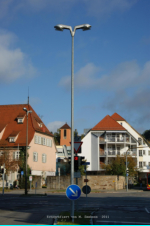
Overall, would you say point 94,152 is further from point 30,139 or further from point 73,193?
point 73,193

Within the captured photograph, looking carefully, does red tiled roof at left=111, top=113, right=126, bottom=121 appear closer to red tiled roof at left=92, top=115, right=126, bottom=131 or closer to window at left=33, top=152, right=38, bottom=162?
red tiled roof at left=92, top=115, right=126, bottom=131

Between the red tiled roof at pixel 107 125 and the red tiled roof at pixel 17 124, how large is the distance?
13683mm

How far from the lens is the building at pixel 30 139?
57812 mm

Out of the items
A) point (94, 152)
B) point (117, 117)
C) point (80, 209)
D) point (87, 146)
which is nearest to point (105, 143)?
point (94, 152)

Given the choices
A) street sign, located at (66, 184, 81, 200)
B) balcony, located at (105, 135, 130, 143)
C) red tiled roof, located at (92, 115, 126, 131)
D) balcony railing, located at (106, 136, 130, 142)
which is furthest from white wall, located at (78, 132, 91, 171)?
street sign, located at (66, 184, 81, 200)

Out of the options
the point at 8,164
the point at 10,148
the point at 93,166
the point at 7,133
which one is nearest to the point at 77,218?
the point at 8,164

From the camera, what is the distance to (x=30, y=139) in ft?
193

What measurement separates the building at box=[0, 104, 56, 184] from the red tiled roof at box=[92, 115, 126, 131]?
12.2 metres

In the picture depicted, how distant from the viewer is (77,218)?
1498cm

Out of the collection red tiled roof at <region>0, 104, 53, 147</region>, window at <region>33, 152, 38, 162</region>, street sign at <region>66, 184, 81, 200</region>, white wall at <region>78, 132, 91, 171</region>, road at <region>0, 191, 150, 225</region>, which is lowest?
road at <region>0, 191, 150, 225</region>

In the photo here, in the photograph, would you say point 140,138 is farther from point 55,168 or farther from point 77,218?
point 77,218

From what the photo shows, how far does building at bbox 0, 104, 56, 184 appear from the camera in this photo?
57812 millimetres

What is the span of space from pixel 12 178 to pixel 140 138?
4202cm

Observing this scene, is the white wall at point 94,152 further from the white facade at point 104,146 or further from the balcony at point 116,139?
the balcony at point 116,139
